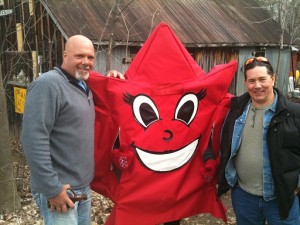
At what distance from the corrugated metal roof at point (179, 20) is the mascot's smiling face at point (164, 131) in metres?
3.65

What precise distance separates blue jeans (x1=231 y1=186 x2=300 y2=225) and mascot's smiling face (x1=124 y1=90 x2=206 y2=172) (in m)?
0.49

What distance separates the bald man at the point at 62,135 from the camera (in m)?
2.04

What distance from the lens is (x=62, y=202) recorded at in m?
2.14

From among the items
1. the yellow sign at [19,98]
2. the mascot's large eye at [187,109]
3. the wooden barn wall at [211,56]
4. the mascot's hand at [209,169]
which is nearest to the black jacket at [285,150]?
the mascot's hand at [209,169]

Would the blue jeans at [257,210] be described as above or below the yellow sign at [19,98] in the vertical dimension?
below

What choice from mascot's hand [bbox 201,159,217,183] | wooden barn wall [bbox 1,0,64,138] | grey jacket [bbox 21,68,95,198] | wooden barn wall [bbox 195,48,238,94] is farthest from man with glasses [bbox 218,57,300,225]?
wooden barn wall [bbox 195,48,238,94]

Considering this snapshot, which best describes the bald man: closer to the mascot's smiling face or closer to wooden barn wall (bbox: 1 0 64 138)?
the mascot's smiling face

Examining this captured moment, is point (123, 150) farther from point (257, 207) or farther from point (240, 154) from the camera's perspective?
point (257, 207)

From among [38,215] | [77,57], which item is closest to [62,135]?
[77,57]

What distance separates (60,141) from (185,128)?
3.50ft

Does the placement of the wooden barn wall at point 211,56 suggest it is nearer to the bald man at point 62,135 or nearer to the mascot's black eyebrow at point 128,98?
the mascot's black eyebrow at point 128,98

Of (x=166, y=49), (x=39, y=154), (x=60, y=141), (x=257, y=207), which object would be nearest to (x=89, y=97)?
(x=60, y=141)

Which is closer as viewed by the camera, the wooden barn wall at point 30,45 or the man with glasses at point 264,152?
the man with glasses at point 264,152

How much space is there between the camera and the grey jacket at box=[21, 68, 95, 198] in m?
2.04
